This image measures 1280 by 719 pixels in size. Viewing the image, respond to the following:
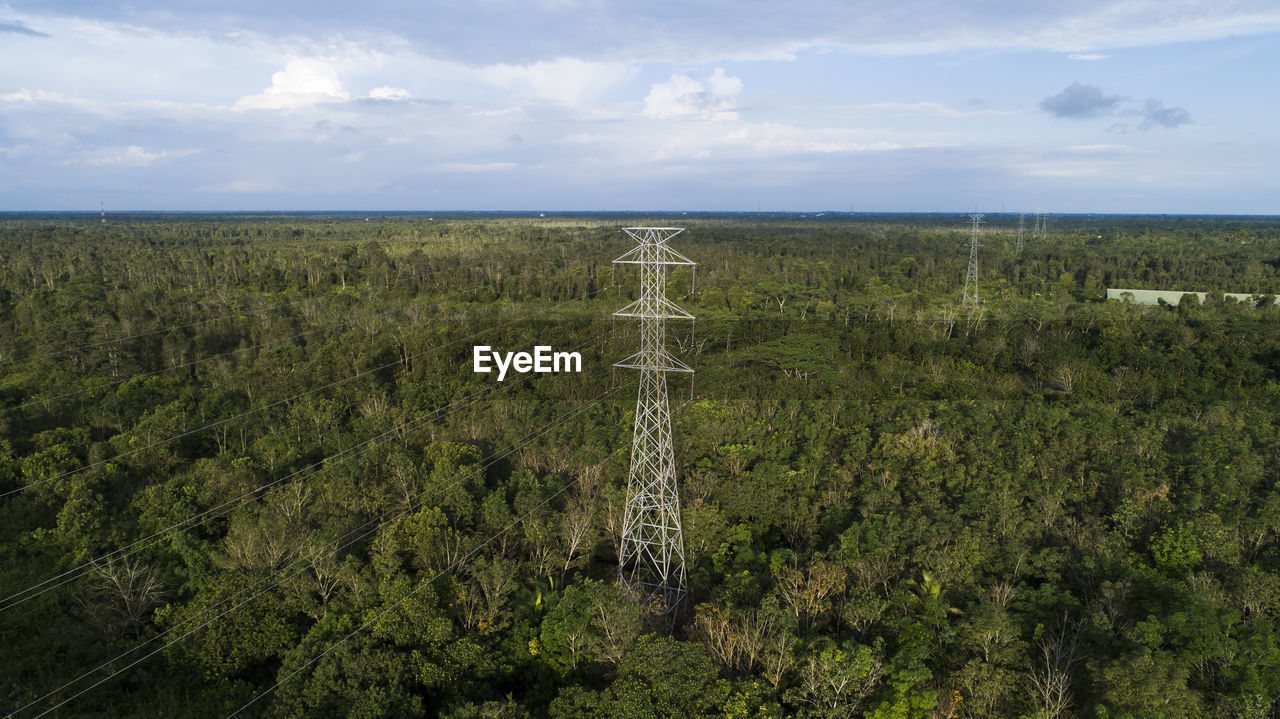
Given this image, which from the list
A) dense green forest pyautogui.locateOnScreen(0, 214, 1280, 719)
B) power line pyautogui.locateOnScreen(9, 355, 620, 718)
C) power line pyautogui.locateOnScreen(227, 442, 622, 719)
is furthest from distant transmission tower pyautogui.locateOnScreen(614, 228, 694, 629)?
power line pyautogui.locateOnScreen(9, 355, 620, 718)

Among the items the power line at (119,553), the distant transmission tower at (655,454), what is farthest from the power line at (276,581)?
the distant transmission tower at (655,454)

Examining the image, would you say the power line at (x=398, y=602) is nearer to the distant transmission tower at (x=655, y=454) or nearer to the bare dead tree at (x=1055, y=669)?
the distant transmission tower at (x=655, y=454)

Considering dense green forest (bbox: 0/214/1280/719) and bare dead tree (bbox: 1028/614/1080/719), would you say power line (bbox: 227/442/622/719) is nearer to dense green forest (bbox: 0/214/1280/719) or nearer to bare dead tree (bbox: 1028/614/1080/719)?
dense green forest (bbox: 0/214/1280/719)

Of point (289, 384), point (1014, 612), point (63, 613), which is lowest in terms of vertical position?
point (63, 613)

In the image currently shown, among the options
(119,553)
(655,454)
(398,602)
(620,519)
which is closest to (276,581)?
(398,602)

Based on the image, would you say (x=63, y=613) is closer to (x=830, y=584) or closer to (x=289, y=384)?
(x=289, y=384)

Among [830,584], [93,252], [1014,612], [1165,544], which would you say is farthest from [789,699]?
[93,252]
